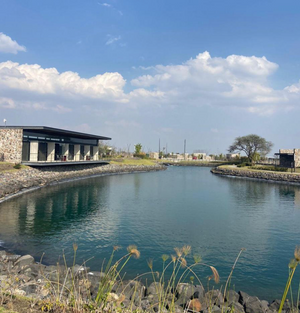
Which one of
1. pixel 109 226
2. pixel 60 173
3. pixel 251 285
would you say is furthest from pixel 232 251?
→ pixel 60 173

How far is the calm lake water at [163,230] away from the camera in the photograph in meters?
11.7

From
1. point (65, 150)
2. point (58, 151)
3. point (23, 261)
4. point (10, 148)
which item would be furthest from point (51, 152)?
point (23, 261)

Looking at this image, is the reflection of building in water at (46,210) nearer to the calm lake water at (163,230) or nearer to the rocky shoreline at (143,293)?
the calm lake water at (163,230)

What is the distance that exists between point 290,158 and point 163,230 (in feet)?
164

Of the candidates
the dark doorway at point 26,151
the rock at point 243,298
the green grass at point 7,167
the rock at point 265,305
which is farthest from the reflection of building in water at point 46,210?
the rock at point 265,305

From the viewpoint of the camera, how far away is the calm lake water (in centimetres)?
1169

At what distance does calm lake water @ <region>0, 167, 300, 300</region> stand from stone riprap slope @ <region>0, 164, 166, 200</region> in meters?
1.88

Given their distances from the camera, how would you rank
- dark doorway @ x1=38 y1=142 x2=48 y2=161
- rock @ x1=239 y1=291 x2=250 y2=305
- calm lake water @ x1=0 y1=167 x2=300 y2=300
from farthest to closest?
dark doorway @ x1=38 y1=142 x2=48 y2=161 < calm lake water @ x1=0 y1=167 x2=300 y2=300 < rock @ x1=239 y1=291 x2=250 y2=305

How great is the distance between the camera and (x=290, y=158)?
57281 mm

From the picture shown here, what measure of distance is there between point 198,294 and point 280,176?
45164mm

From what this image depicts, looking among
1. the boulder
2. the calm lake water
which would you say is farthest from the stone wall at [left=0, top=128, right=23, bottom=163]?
the boulder

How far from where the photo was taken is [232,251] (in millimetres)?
13289

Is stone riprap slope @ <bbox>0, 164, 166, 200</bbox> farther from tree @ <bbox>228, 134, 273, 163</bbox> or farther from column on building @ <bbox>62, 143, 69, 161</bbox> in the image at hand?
tree @ <bbox>228, 134, 273, 163</bbox>

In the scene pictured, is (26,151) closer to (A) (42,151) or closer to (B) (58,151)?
(A) (42,151)
